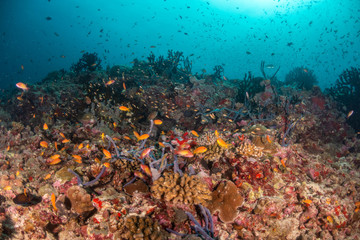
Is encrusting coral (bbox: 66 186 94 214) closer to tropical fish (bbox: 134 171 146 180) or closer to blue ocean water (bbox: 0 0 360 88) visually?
tropical fish (bbox: 134 171 146 180)

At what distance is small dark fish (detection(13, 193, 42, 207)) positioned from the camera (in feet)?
11.0

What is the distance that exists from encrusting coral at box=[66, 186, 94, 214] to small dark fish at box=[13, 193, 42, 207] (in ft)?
2.65

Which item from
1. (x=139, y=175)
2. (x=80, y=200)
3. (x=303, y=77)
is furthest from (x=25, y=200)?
(x=303, y=77)

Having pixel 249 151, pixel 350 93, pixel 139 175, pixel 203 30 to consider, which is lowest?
pixel 139 175

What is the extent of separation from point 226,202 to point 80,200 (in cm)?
275

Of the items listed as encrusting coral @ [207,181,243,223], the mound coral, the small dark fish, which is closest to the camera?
the mound coral

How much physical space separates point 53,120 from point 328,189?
10.4 metres

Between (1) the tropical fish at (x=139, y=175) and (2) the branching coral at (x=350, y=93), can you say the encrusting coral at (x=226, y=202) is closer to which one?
(1) the tropical fish at (x=139, y=175)

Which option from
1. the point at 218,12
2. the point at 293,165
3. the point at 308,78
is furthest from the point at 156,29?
the point at 293,165

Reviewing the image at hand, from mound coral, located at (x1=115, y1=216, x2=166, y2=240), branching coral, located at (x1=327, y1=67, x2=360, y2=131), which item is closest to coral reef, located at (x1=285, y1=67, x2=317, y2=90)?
branching coral, located at (x1=327, y1=67, x2=360, y2=131)

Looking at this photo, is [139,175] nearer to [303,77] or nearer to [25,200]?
[25,200]

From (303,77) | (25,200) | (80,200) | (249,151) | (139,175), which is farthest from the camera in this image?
(303,77)

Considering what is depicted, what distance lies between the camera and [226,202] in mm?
3543

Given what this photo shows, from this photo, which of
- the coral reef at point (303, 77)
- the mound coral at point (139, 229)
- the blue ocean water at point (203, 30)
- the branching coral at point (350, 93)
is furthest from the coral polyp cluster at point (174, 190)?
the blue ocean water at point (203, 30)
